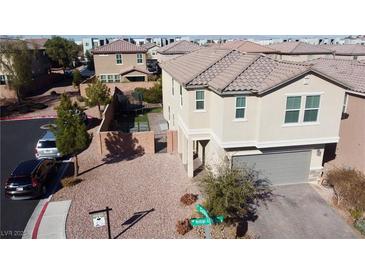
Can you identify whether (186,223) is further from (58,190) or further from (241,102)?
(58,190)

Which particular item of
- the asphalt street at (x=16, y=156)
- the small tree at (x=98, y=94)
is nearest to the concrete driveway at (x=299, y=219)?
the asphalt street at (x=16, y=156)

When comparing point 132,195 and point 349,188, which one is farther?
point 132,195

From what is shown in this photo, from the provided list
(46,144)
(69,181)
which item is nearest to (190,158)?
(69,181)

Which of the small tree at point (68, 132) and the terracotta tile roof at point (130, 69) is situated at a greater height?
the terracotta tile roof at point (130, 69)

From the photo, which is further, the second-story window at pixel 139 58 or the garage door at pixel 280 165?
the second-story window at pixel 139 58

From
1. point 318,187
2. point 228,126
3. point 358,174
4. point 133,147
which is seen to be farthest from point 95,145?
point 358,174

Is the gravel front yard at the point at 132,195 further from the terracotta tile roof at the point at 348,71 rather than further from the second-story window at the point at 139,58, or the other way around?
A: the second-story window at the point at 139,58

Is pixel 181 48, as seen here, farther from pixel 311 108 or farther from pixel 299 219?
pixel 299 219

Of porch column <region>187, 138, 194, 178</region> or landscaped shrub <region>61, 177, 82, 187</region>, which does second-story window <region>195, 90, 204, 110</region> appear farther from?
landscaped shrub <region>61, 177, 82, 187</region>
